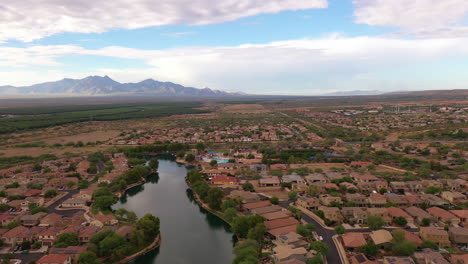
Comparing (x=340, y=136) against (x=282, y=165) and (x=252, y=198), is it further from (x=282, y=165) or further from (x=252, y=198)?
(x=252, y=198)

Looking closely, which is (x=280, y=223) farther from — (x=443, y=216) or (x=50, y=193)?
(x=50, y=193)

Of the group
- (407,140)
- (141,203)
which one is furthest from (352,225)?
(407,140)

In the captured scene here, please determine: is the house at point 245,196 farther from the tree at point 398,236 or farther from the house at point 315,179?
the tree at point 398,236

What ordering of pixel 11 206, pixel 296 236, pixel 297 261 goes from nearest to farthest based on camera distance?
pixel 297 261 → pixel 296 236 → pixel 11 206

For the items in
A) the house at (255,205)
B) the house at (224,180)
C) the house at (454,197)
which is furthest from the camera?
the house at (224,180)

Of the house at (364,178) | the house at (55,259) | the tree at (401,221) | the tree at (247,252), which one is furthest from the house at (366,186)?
the house at (55,259)

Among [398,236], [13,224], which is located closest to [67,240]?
[13,224]
